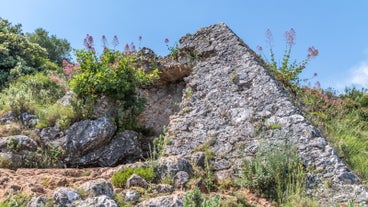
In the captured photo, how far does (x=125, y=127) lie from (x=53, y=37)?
2045 cm

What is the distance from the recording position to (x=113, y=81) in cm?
757

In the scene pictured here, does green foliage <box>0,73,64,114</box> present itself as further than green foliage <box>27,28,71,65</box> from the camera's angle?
No

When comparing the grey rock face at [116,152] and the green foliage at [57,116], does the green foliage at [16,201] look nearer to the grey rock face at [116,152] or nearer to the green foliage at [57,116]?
the grey rock face at [116,152]

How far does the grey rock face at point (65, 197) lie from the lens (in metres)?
3.98

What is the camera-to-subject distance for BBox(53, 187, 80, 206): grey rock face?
3982 mm

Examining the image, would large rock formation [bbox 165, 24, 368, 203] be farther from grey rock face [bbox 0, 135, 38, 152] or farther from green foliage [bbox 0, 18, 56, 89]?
green foliage [bbox 0, 18, 56, 89]

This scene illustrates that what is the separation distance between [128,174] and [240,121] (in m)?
2.23

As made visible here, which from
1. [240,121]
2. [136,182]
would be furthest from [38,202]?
[240,121]

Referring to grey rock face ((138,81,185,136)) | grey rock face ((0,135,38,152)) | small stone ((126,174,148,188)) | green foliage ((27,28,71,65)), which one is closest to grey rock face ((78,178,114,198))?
small stone ((126,174,148,188))

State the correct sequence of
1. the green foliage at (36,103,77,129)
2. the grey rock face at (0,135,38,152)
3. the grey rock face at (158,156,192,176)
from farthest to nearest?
the green foliage at (36,103,77,129) < the grey rock face at (0,135,38,152) < the grey rock face at (158,156,192,176)

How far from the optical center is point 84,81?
758cm

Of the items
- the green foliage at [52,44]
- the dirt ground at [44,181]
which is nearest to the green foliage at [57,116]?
the dirt ground at [44,181]

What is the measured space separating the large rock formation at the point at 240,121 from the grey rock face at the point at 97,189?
178 centimetres

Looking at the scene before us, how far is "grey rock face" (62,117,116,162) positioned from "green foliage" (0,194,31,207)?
255cm
